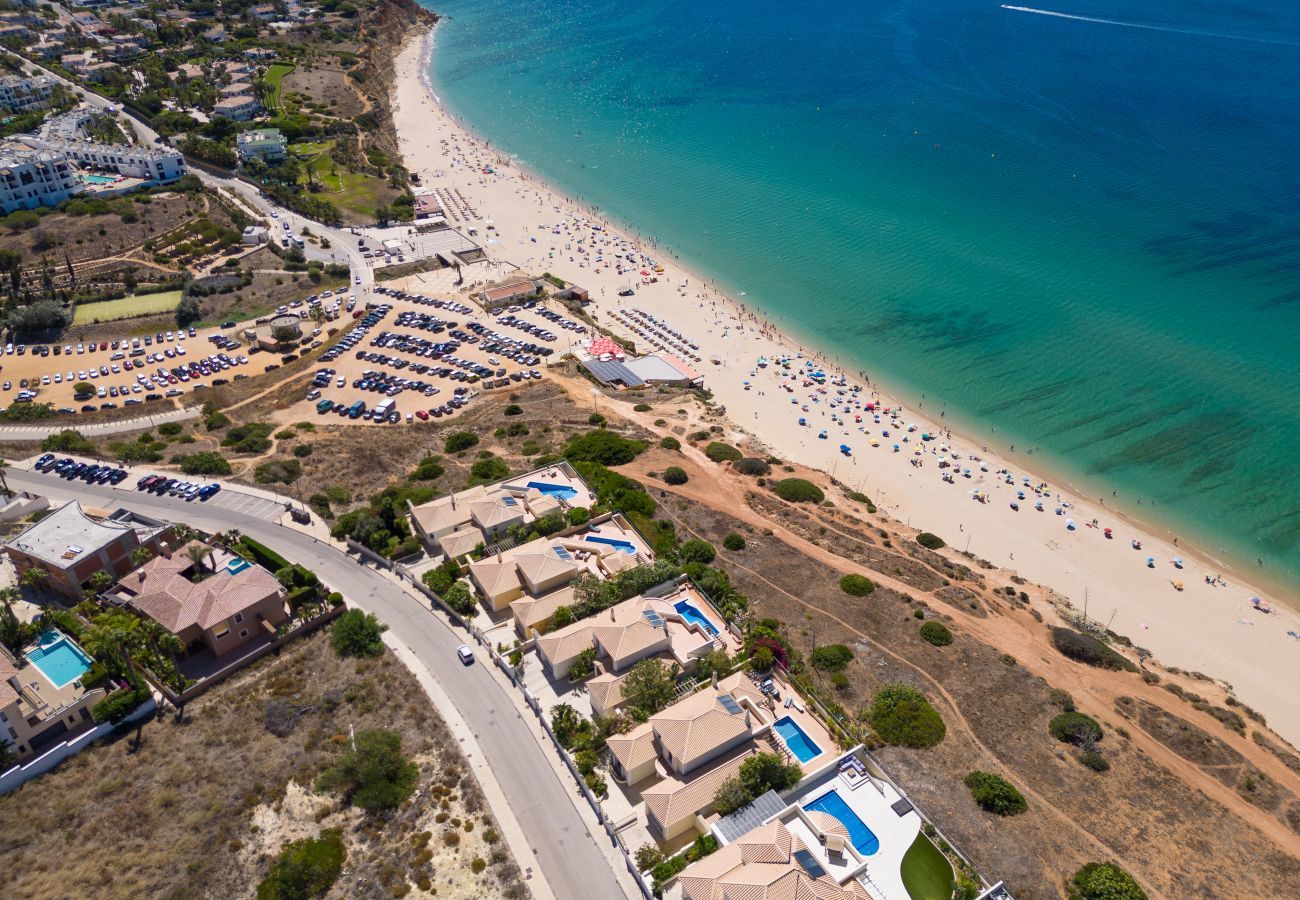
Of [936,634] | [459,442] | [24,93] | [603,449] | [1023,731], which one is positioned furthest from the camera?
[24,93]

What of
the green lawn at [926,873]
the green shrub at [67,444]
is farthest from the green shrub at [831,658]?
the green shrub at [67,444]

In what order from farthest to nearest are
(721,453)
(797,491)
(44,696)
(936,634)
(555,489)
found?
(721,453) < (797,491) < (555,489) < (936,634) < (44,696)

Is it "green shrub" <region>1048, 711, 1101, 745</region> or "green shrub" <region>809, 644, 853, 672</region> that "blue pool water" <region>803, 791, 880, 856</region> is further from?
"green shrub" <region>1048, 711, 1101, 745</region>

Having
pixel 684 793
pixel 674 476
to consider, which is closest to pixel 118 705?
pixel 684 793

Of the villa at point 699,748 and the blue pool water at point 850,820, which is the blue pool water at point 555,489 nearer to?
the villa at point 699,748

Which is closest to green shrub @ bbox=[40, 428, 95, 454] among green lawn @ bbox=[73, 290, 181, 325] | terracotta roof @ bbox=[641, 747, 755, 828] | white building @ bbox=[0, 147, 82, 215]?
green lawn @ bbox=[73, 290, 181, 325]

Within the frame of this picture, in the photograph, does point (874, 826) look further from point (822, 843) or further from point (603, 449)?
point (603, 449)

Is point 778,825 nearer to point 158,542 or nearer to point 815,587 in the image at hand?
point 815,587
